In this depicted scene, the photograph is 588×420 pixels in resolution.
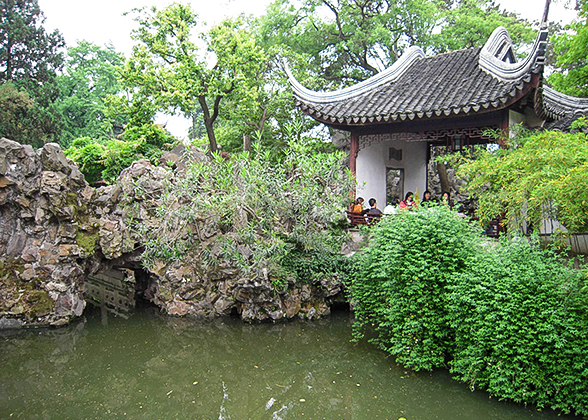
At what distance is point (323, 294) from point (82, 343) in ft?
11.9

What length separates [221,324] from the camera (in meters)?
6.94

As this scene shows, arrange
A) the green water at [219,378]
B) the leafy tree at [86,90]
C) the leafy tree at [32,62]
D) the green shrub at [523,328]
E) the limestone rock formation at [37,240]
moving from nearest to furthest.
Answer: the green shrub at [523,328] < the green water at [219,378] < the limestone rock formation at [37,240] < the leafy tree at [32,62] < the leafy tree at [86,90]

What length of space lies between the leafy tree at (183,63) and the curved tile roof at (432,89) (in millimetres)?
3197

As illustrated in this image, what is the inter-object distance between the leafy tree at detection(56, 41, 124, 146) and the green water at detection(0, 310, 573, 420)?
1724 cm

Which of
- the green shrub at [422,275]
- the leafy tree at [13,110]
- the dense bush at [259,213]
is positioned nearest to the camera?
the green shrub at [422,275]

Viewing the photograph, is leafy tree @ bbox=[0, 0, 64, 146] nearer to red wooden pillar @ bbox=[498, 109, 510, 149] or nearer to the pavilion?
the pavilion

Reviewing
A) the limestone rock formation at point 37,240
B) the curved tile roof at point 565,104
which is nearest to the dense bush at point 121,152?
the limestone rock formation at point 37,240

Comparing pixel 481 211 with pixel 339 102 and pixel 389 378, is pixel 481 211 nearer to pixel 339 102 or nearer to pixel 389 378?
pixel 389 378

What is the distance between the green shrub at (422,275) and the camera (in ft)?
16.2

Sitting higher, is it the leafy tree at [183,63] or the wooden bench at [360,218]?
the leafy tree at [183,63]

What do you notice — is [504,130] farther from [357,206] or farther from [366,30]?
[366,30]

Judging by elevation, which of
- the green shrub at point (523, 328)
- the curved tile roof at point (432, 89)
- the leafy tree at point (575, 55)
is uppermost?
the leafy tree at point (575, 55)

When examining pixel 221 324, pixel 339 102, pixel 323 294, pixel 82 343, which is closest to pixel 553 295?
pixel 323 294

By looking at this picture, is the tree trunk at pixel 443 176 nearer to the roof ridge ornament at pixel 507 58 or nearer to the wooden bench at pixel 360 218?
the roof ridge ornament at pixel 507 58
